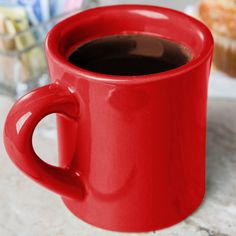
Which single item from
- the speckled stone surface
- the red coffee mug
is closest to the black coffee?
the red coffee mug

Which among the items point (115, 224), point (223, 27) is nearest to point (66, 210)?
point (115, 224)

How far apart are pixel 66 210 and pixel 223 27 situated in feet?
0.90

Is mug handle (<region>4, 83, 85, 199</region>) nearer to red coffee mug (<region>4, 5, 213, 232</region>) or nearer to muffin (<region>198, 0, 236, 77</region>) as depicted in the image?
red coffee mug (<region>4, 5, 213, 232</region>)

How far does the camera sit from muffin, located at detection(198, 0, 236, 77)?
2.10 feet

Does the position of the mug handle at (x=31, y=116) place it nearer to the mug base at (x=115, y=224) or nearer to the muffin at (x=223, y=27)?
the mug base at (x=115, y=224)

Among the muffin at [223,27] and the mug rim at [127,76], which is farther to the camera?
the muffin at [223,27]

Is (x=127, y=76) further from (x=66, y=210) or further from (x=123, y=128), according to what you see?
(x=66, y=210)

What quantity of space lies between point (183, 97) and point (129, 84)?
0.14 feet

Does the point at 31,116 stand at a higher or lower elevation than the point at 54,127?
higher

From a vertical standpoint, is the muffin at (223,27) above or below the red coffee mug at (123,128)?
below

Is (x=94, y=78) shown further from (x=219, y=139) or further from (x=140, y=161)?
(x=219, y=139)

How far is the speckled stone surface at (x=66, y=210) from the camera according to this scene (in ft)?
1.53

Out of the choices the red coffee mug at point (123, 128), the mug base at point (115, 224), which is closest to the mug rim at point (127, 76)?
the red coffee mug at point (123, 128)

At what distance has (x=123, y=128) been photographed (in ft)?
1.34
